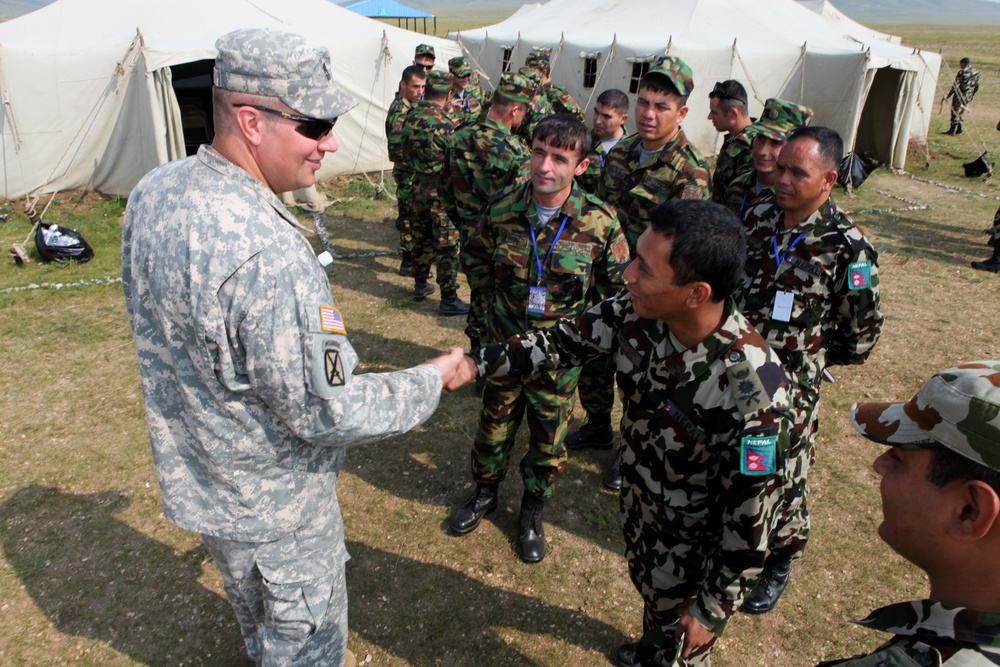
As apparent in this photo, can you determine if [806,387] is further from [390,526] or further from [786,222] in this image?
[390,526]

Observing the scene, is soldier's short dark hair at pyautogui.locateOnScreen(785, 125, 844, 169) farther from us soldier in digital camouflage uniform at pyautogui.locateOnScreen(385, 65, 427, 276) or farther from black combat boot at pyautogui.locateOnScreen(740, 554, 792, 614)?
us soldier in digital camouflage uniform at pyautogui.locateOnScreen(385, 65, 427, 276)

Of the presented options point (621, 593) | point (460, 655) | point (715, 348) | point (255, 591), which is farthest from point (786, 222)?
point (255, 591)

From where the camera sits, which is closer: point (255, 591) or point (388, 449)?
point (255, 591)

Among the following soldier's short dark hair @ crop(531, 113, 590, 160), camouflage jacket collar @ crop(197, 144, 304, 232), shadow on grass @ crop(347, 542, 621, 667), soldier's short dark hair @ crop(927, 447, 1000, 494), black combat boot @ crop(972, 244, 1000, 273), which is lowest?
shadow on grass @ crop(347, 542, 621, 667)

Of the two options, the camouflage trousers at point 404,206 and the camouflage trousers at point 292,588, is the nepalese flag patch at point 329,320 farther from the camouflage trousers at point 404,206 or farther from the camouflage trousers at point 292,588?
the camouflage trousers at point 404,206

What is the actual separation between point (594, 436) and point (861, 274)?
2.16 meters

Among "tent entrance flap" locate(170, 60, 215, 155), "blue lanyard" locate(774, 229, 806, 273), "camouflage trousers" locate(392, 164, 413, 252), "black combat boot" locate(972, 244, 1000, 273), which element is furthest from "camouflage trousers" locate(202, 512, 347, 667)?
"tent entrance flap" locate(170, 60, 215, 155)

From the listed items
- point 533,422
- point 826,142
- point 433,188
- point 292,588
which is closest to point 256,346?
point 292,588

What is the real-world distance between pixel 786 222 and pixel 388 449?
119 inches

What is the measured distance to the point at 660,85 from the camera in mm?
4266

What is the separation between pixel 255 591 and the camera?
2146mm

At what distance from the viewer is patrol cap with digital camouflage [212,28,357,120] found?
5.30ft

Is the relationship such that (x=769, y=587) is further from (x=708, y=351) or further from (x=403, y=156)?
(x=403, y=156)

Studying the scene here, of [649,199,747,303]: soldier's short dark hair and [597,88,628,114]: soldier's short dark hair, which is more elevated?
[597,88,628,114]: soldier's short dark hair
